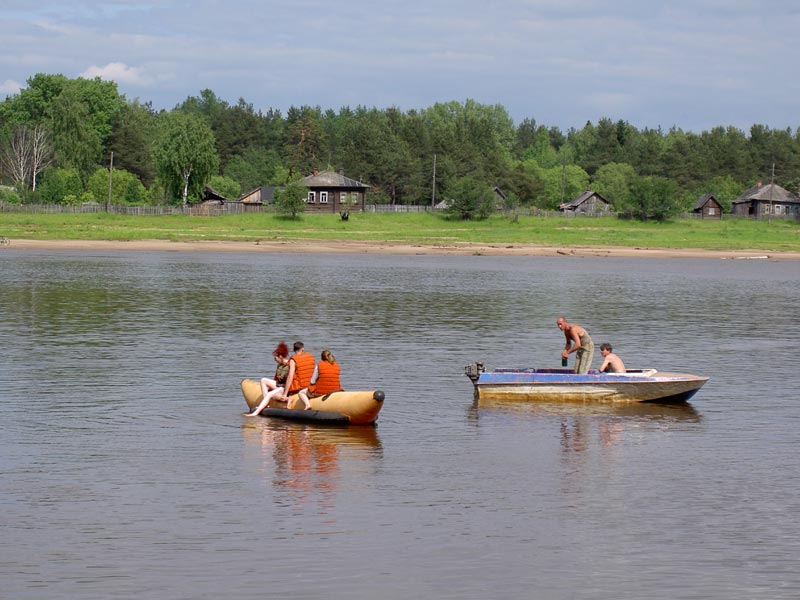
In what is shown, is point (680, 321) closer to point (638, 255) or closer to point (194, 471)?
point (194, 471)

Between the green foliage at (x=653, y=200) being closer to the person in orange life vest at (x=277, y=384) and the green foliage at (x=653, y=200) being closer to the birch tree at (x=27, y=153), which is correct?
the birch tree at (x=27, y=153)

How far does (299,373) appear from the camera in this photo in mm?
26375

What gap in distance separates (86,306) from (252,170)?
5783 inches

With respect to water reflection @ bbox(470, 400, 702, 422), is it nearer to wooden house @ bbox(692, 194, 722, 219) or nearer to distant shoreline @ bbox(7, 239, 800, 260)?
distant shoreline @ bbox(7, 239, 800, 260)

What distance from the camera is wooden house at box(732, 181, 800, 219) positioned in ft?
547

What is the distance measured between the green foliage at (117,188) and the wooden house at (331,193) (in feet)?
77.1

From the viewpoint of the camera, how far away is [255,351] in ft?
129

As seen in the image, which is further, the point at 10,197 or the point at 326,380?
the point at 10,197

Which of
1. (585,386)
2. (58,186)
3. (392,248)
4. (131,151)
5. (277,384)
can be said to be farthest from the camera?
(131,151)

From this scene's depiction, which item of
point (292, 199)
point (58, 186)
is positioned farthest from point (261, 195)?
point (292, 199)

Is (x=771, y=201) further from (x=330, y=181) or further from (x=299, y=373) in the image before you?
(x=299, y=373)

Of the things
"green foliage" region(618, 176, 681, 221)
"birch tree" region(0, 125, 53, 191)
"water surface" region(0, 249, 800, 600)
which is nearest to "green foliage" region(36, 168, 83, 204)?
"birch tree" region(0, 125, 53, 191)

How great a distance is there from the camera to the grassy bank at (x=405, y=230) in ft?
398

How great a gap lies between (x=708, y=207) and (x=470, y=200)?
47.1 meters
